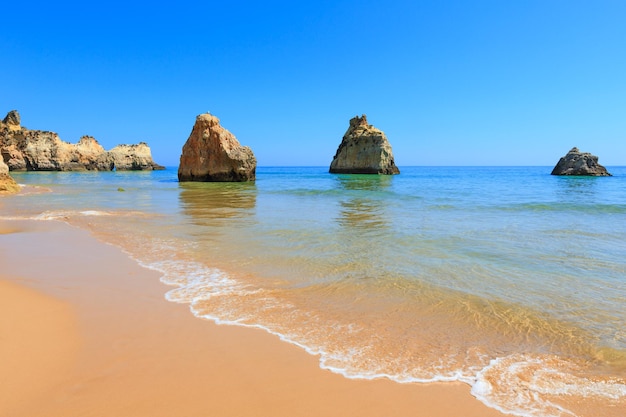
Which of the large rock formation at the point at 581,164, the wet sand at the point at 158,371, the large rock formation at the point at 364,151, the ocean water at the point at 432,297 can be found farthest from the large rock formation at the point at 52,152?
the large rock formation at the point at 581,164

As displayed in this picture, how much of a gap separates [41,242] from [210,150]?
31339 mm

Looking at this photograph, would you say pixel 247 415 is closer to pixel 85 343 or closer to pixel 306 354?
pixel 306 354

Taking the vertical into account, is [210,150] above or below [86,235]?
above

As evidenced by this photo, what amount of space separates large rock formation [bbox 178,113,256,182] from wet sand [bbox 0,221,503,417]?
33.7m

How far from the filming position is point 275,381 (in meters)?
2.64

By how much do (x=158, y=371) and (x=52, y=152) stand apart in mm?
80946

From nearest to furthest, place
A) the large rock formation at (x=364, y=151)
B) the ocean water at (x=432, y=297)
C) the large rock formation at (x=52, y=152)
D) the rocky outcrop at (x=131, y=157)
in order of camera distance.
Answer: the ocean water at (x=432, y=297) < the large rock formation at (x=364, y=151) < the large rock formation at (x=52, y=152) < the rocky outcrop at (x=131, y=157)

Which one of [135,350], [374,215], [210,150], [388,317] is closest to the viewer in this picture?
[135,350]

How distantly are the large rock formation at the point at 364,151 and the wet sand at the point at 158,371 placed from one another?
58220mm

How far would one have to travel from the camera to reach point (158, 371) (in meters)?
2.73

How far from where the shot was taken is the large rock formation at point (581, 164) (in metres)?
53.8

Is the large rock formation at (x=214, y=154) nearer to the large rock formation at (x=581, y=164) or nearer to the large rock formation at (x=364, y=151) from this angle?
the large rock formation at (x=364, y=151)

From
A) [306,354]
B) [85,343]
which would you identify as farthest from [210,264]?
[306,354]

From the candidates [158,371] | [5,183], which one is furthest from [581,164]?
[158,371]
